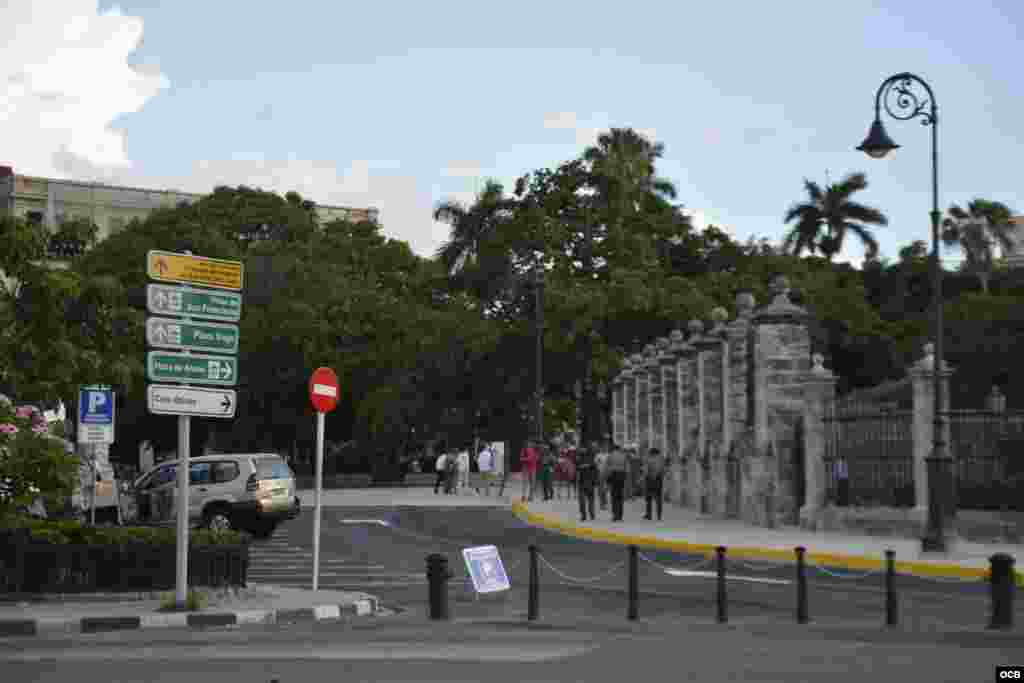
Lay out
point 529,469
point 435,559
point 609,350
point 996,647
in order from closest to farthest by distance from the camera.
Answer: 1. point 996,647
2. point 435,559
3. point 529,469
4. point 609,350

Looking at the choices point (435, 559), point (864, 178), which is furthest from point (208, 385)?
point (864, 178)

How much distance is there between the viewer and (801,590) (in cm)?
1460

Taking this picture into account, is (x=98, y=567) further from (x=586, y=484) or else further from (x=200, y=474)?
(x=586, y=484)

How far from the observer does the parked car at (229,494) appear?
29.6m

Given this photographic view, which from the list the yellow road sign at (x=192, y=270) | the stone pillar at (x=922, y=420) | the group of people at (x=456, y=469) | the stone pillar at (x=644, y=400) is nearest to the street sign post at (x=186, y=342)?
the yellow road sign at (x=192, y=270)

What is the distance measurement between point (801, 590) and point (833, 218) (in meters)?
71.4

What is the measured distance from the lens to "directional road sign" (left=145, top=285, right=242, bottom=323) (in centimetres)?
1639

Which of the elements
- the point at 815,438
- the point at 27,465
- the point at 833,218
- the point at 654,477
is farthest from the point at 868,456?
the point at 833,218

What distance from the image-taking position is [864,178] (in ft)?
273

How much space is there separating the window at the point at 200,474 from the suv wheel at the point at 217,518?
609mm

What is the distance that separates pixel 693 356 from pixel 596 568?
18109 mm

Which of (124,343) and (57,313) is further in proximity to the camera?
(124,343)

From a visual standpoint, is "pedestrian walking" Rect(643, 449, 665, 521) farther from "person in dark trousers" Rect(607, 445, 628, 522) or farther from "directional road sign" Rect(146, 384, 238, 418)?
"directional road sign" Rect(146, 384, 238, 418)

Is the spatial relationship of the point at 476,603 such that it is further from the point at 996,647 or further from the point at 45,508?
the point at 45,508
